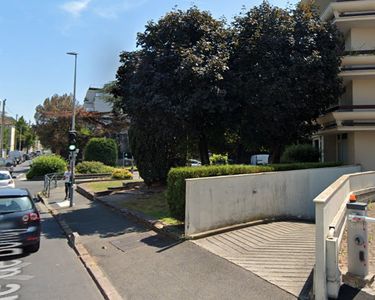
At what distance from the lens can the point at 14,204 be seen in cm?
973

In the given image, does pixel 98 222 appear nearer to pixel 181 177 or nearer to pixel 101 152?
pixel 181 177

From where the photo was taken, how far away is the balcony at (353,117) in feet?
68.7

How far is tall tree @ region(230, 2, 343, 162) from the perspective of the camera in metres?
17.1

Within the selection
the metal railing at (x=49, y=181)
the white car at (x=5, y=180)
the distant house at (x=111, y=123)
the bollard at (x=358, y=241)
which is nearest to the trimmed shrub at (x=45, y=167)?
the metal railing at (x=49, y=181)

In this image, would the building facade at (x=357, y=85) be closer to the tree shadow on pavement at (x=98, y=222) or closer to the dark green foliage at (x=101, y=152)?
the tree shadow on pavement at (x=98, y=222)

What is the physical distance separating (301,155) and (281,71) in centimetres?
712

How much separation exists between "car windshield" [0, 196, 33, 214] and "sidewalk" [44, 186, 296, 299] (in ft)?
6.01

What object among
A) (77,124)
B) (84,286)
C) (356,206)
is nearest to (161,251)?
(84,286)

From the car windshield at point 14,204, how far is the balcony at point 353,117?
15.9 m

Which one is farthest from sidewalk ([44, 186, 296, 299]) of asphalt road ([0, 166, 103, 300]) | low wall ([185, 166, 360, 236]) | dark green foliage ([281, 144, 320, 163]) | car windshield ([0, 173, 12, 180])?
dark green foliage ([281, 144, 320, 163])

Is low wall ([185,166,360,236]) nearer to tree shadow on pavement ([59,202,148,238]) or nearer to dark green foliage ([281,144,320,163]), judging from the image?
tree shadow on pavement ([59,202,148,238])

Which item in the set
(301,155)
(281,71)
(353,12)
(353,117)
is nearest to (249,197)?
(281,71)

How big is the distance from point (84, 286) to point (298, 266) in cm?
374

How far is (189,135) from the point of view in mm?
19031
